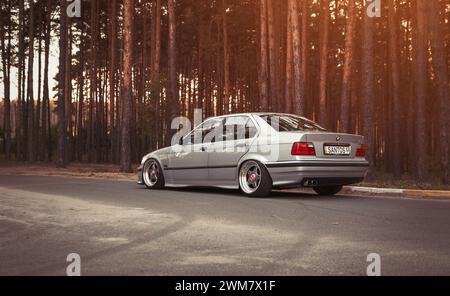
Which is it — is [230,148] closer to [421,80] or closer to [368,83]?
[368,83]

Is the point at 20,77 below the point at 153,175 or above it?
above

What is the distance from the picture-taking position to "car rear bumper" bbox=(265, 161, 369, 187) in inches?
413

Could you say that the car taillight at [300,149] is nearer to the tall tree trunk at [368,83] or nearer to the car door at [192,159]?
the car door at [192,159]

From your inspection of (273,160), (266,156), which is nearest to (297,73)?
(266,156)

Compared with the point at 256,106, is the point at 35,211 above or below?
below

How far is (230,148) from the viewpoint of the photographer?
11.6 meters

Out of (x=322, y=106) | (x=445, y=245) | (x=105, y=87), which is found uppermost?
(x=105, y=87)

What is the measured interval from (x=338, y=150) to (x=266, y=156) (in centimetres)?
140

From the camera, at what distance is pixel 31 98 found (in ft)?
110

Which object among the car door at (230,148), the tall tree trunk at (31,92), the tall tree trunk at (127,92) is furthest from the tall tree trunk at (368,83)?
the tall tree trunk at (31,92)

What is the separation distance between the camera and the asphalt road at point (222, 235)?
5105 mm

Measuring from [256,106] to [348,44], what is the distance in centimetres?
3018
